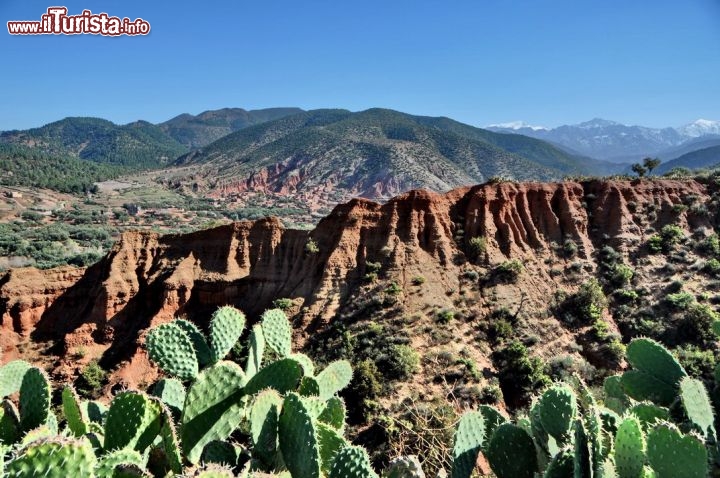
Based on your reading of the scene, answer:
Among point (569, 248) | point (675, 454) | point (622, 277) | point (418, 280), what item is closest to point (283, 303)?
point (418, 280)

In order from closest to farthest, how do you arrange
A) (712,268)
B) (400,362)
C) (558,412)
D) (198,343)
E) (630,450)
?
(630,450) < (558,412) < (198,343) < (400,362) < (712,268)

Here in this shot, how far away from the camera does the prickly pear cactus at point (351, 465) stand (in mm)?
3441

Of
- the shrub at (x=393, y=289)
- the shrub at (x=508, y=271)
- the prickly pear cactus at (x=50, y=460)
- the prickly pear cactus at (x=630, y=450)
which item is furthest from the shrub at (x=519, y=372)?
the prickly pear cactus at (x=50, y=460)

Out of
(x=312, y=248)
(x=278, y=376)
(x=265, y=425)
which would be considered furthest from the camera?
(x=312, y=248)

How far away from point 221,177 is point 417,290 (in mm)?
107023

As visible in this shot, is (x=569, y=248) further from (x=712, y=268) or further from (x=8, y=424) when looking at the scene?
(x=8, y=424)

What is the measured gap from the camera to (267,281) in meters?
→ 24.1

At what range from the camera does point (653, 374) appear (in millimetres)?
5824

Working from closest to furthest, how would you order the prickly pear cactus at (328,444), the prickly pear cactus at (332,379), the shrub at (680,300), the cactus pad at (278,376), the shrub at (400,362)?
the prickly pear cactus at (328,444) → the cactus pad at (278,376) → the prickly pear cactus at (332,379) → the shrub at (400,362) → the shrub at (680,300)

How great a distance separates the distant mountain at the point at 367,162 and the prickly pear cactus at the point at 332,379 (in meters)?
93.8

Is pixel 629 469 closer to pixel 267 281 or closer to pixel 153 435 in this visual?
pixel 153 435

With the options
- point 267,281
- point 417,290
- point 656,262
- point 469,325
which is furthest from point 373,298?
point 656,262

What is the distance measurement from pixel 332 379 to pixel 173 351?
238 centimetres

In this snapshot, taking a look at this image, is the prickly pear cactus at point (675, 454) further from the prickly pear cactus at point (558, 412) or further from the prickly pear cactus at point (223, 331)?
the prickly pear cactus at point (223, 331)
